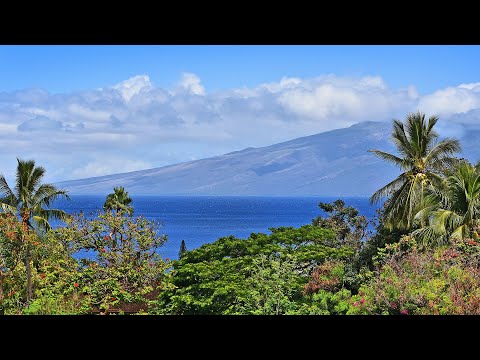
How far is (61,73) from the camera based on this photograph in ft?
419

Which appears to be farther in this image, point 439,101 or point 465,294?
point 439,101

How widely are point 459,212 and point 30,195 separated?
763 centimetres

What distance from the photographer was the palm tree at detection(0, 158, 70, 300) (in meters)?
10.8

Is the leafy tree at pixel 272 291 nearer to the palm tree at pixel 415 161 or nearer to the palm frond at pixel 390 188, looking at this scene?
the palm tree at pixel 415 161

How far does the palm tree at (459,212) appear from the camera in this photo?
977 centimetres

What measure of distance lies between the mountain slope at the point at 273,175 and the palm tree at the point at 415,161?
148 m

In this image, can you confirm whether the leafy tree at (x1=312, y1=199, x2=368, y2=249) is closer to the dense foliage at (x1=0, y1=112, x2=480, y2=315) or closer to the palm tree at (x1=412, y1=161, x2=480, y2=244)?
the dense foliage at (x1=0, y1=112, x2=480, y2=315)

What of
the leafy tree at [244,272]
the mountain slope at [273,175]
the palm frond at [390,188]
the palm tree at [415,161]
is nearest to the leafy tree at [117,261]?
the leafy tree at [244,272]

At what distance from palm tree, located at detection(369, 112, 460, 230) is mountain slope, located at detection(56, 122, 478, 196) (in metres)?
148

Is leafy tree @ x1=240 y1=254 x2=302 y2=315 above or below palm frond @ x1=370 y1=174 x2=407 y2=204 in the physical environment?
below

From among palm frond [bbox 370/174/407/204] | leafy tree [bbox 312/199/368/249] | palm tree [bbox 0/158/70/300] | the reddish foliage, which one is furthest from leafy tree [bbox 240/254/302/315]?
leafy tree [bbox 312/199/368/249]
